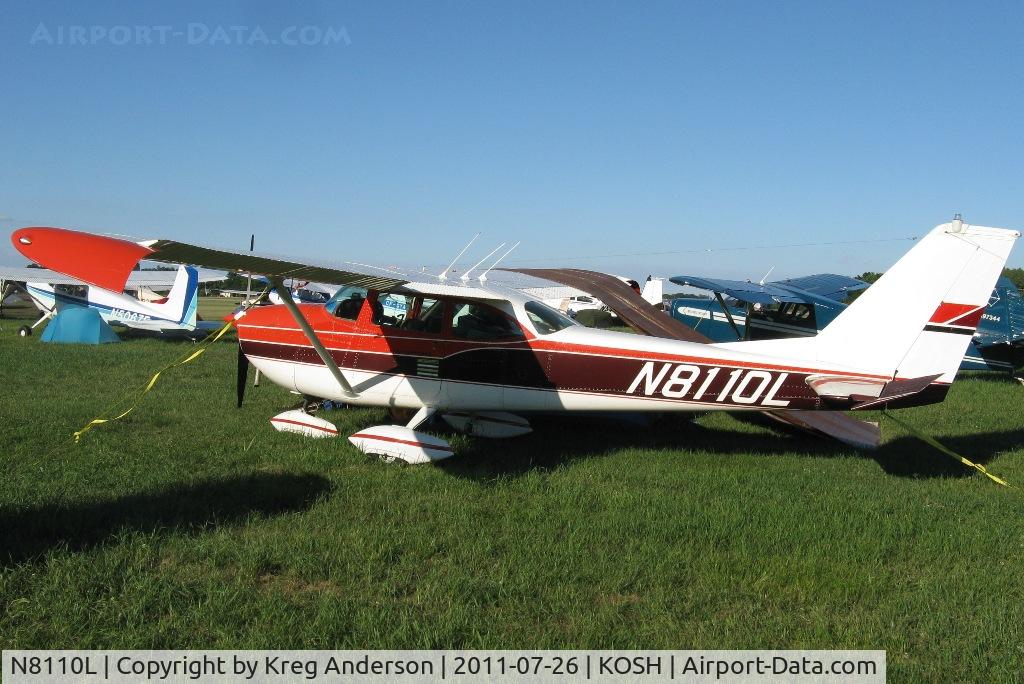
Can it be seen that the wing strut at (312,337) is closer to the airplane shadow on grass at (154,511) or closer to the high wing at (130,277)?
the airplane shadow on grass at (154,511)

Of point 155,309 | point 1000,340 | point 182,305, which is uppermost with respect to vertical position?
point 1000,340

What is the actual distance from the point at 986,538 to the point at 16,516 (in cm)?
642

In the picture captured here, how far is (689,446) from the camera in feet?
26.2

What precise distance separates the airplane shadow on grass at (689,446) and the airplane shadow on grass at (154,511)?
1.52 meters

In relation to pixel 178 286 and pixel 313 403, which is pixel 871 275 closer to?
pixel 178 286

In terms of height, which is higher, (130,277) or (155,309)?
(130,277)

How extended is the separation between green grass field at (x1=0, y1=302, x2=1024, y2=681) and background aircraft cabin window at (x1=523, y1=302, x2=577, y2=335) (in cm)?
127

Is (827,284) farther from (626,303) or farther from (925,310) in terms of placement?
(925,310)

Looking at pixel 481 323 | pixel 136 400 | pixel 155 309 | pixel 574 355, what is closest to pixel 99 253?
pixel 481 323

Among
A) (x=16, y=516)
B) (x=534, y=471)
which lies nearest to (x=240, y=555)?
(x=16, y=516)

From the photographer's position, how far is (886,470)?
7.16m

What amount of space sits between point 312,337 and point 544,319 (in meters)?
2.28

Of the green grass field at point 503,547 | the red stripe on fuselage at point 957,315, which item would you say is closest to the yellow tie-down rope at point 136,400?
the green grass field at point 503,547

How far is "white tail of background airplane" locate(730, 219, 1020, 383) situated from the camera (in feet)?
21.1
